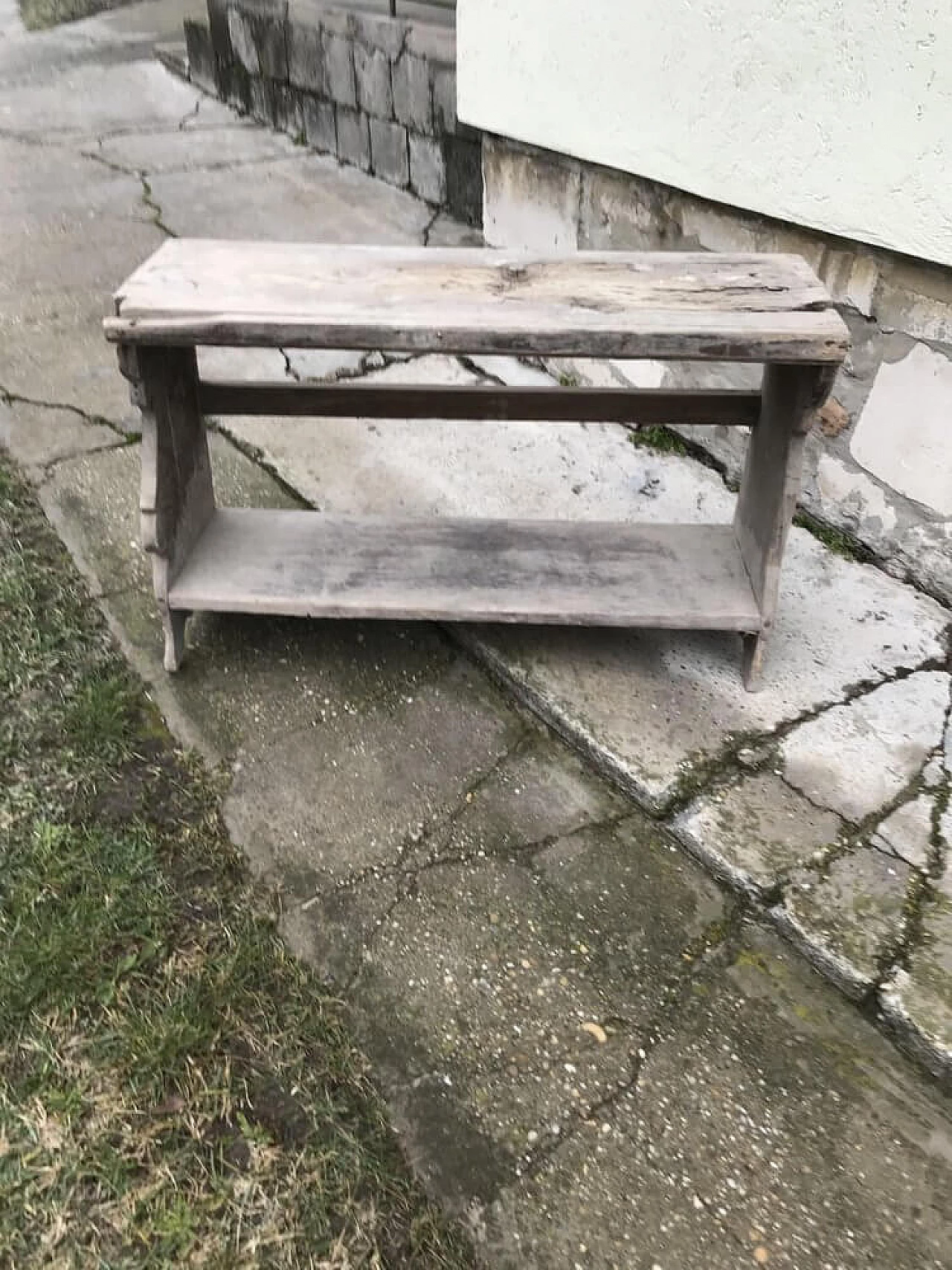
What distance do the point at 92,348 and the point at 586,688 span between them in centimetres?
250

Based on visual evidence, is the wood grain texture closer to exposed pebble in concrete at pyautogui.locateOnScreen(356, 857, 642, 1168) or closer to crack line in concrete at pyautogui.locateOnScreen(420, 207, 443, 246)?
exposed pebble in concrete at pyautogui.locateOnScreen(356, 857, 642, 1168)

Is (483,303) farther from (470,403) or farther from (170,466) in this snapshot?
(170,466)

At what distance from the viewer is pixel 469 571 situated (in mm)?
2297

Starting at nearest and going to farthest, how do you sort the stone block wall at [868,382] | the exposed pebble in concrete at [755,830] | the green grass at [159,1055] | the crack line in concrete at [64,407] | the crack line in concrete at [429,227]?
the green grass at [159,1055], the exposed pebble in concrete at [755,830], the stone block wall at [868,382], the crack line in concrete at [64,407], the crack line in concrete at [429,227]

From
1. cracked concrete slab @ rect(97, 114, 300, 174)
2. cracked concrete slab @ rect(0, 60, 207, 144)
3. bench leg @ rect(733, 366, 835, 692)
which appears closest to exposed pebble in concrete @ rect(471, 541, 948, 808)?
bench leg @ rect(733, 366, 835, 692)

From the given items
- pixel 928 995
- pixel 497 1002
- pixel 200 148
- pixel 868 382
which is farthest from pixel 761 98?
pixel 200 148

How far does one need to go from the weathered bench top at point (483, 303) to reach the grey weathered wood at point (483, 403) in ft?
0.97

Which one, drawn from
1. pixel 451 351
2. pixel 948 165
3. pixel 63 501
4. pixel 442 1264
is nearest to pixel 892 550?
pixel 948 165

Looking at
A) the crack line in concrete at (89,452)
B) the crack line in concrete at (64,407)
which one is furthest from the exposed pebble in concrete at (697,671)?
the crack line in concrete at (64,407)

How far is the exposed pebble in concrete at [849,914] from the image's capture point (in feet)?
5.68

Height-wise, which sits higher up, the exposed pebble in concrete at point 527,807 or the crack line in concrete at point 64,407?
the crack line in concrete at point 64,407

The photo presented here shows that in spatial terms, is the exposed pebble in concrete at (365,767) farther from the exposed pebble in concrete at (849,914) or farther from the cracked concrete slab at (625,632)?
the exposed pebble in concrete at (849,914)

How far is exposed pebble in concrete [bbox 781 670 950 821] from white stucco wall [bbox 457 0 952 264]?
98 centimetres

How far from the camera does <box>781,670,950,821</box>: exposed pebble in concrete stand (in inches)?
79.5
